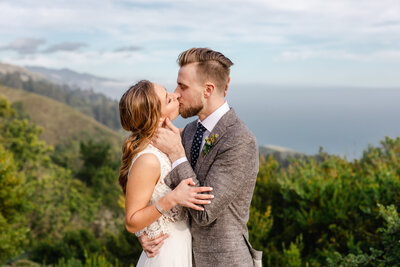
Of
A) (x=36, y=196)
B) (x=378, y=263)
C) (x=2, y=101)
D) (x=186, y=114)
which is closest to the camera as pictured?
(x=186, y=114)

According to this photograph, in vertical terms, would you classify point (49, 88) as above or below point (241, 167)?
below

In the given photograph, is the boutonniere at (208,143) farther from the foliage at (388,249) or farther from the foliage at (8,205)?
the foliage at (8,205)

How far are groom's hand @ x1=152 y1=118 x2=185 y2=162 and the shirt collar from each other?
0.92ft

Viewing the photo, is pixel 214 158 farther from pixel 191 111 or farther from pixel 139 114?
pixel 139 114

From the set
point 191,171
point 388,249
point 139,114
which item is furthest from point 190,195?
point 388,249

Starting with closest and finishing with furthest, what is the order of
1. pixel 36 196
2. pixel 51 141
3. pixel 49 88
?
pixel 36 196
pixel 51 141
pixel 49 88

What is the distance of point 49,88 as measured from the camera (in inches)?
5020

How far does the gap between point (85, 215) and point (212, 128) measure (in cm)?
3198

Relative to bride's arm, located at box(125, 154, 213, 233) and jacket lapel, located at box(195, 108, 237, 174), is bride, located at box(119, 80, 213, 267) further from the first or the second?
jacket lapel, located at box(195, 108, 237, 174)

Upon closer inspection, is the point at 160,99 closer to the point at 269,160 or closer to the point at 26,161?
the point at 269,160

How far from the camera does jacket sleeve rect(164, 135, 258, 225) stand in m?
2.57

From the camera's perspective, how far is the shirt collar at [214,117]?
3.00m

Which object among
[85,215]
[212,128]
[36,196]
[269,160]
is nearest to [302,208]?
[269,160]

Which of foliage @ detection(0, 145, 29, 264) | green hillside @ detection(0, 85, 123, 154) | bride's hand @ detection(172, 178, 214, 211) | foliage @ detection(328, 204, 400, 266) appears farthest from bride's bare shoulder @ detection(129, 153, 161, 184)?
green hillside @ detection(0, 85, 123, 154)
